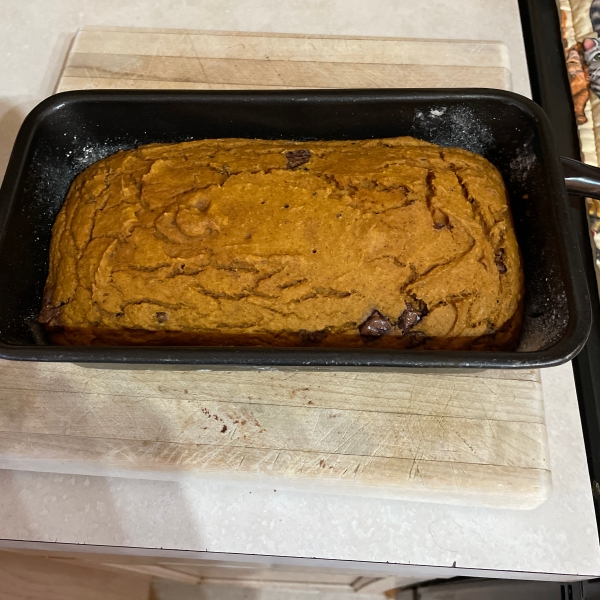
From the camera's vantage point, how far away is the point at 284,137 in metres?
1.03

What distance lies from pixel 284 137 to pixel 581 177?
0.56 metres

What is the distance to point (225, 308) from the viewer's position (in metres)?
0.87

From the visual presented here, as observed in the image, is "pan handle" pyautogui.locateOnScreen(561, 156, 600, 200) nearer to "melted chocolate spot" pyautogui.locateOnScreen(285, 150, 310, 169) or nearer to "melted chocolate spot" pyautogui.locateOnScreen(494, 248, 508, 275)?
"melted chocolate spot" pyautogui.locateOnScreen(494, 248, 508, 275)

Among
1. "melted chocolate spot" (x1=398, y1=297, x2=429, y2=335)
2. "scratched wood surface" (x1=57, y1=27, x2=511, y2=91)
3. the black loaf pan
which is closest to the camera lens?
the black loaf pan

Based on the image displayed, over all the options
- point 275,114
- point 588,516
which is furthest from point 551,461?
point 275,114

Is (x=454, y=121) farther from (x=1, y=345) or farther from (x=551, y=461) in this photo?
(x=1, y=345)

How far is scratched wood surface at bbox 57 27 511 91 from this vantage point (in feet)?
3.93

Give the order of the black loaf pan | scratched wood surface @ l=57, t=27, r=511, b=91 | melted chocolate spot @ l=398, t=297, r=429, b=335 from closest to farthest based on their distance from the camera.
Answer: the black loaf pan < melted chocolate spot @ l=398, t=297, r=429, b=335 < scratched wood surface @ l=57, t=27, r=511, b=91

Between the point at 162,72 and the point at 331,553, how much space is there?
3.63 feet

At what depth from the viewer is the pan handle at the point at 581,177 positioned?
3.00ft

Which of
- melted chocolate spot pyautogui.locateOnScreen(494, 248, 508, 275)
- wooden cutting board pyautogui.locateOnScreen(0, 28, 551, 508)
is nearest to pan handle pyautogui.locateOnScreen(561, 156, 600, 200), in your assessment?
melted chocolate spot pyautogui.locateOnScreen(494, 248, 508, 275)

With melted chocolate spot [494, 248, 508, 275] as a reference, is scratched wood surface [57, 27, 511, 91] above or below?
above

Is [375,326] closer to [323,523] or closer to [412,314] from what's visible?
[412,314]

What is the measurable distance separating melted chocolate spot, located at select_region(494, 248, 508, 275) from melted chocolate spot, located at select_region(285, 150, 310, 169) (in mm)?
388
